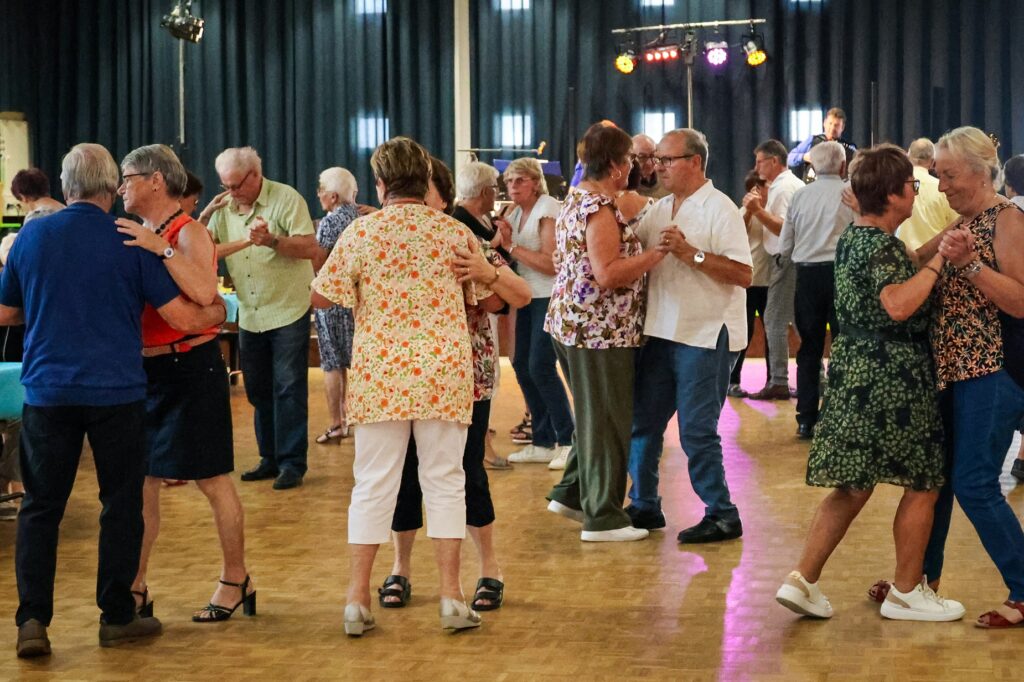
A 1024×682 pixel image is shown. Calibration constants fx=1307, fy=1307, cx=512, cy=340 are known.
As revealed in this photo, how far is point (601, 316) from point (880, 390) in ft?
4.06

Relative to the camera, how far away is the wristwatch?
11.1 ft

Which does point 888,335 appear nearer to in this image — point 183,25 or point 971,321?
point 971,321

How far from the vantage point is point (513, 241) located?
6.02 meters

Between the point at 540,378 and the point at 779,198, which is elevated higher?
the point at 779,198

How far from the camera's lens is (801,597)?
12.0 ft

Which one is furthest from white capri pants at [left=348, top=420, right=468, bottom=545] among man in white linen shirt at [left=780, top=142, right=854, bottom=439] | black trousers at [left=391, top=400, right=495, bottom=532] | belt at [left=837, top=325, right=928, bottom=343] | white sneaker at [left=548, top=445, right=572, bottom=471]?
man in white linen shirt at [left=780, top=142, right=854, bottom=439]

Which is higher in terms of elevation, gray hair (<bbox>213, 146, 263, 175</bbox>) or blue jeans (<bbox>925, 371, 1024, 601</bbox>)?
gray hair (<bbox>213, 146, 263, 175</bbox>)

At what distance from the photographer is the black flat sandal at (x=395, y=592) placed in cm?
391

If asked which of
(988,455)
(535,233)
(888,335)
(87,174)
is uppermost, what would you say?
(87,174)

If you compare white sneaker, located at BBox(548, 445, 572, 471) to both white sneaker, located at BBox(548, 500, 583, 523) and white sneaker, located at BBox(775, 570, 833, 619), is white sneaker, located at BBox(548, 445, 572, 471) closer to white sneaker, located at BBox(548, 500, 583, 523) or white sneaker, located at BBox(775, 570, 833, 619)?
white sneaker, located at BBox(548, 500, 583, 523)

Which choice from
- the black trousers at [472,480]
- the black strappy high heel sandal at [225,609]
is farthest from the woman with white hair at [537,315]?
the black strappy high heel sandal at [225,609]

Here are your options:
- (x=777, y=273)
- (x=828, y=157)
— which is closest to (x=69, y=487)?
(x=828, y=157)

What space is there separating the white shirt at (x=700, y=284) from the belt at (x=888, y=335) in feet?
3.04

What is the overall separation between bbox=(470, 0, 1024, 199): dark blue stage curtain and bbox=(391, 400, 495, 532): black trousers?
10.6m
